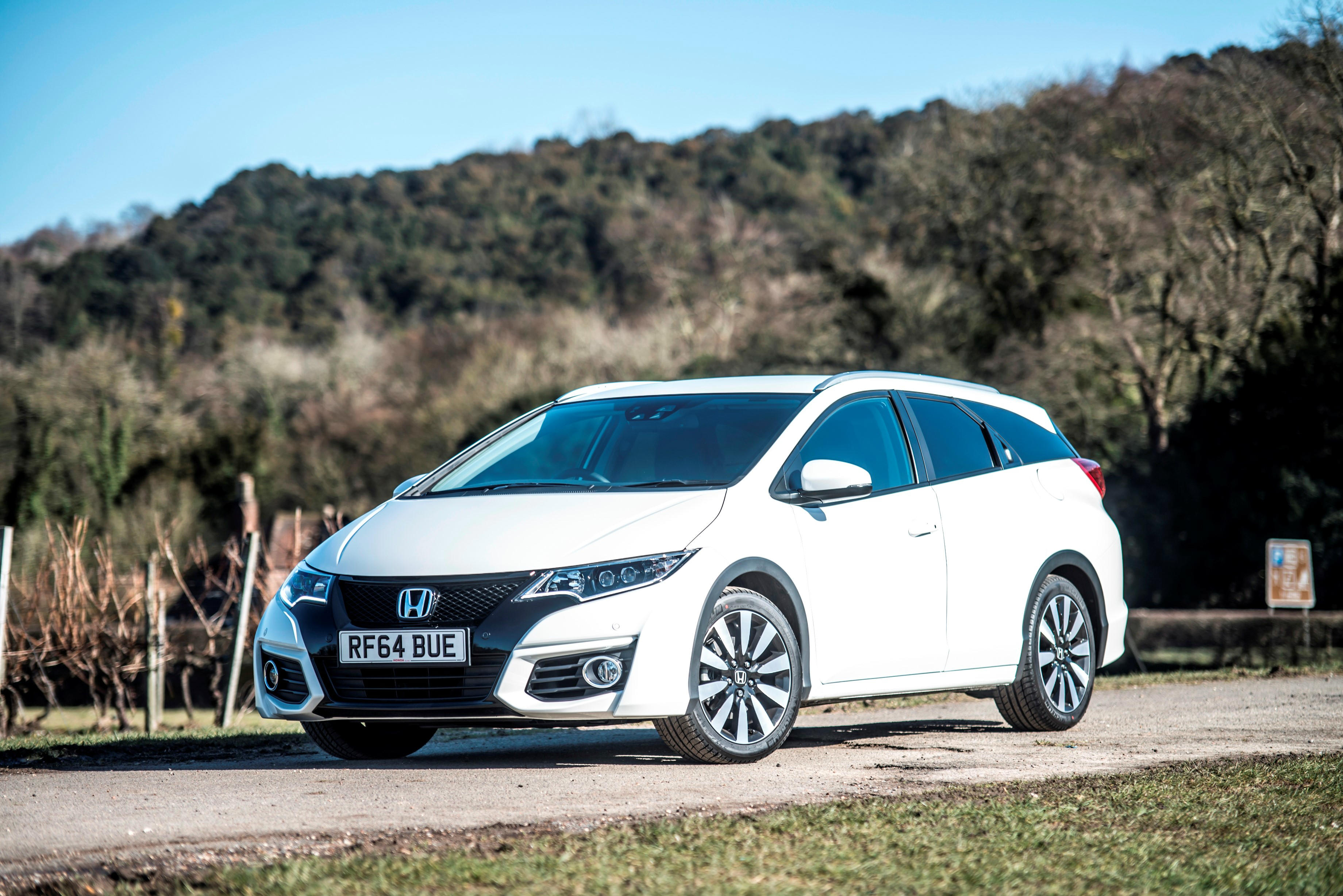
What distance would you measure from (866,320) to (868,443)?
38040mm

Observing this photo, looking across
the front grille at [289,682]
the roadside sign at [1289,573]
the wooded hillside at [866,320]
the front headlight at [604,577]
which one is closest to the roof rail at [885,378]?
the front headlight at [604,577]

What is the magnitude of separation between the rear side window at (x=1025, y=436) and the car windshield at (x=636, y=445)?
1.61m

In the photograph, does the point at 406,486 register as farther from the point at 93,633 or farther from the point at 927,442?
the point at 93,633

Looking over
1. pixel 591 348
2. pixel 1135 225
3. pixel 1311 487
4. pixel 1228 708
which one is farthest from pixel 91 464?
pixel 1228 708

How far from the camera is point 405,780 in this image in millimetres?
6637

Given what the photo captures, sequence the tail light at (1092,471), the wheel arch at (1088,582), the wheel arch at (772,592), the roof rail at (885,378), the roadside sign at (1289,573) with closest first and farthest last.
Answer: the wheel arch at (772,592) < the roof rail at (885,378) < the wheel arch at (1088,582) < the tail light at (1092,471) < the roadside sign at (1289,573)

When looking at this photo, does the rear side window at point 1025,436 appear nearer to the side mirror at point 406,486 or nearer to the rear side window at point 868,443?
the rear side window at point 868,443

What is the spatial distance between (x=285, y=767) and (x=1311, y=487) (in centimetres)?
2550

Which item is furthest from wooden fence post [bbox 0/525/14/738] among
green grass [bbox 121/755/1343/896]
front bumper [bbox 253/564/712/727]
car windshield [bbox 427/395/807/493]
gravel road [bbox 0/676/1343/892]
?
green grass [bbox 121/755/1343/896]

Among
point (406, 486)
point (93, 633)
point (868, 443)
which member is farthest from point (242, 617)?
point (868, 443)

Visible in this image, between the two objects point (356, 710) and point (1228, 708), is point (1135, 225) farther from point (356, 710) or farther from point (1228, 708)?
point (356, 710)

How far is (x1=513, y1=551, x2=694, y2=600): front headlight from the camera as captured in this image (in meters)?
6.45

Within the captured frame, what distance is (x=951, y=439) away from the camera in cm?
852

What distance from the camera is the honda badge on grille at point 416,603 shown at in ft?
21.5
